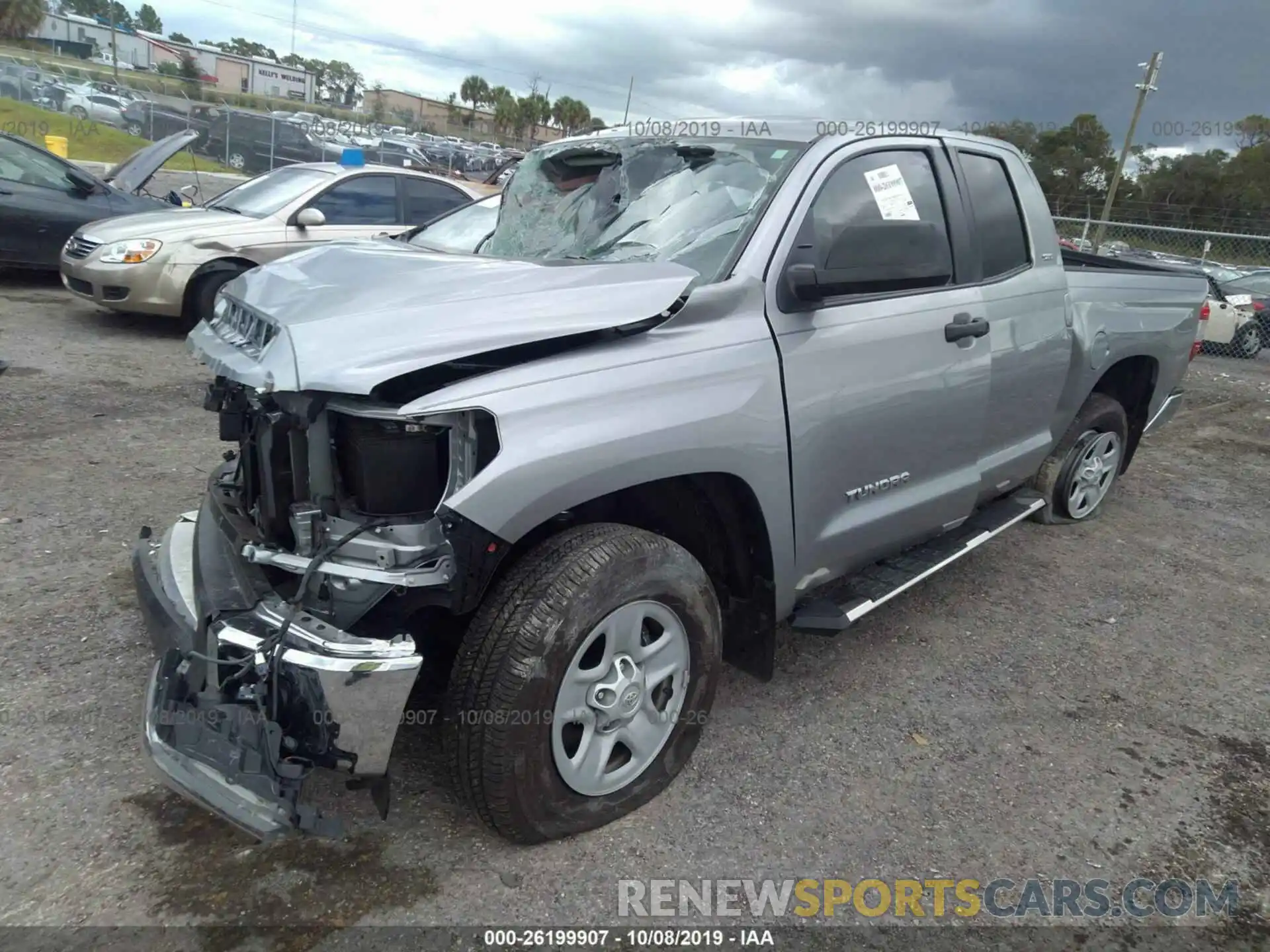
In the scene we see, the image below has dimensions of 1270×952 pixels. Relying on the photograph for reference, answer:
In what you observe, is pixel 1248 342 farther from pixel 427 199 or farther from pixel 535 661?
pixel 535 661

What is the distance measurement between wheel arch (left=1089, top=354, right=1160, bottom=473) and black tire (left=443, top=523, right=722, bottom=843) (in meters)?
3.78

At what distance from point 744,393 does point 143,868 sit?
6.75 ft

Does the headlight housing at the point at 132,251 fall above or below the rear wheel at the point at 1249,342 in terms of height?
above

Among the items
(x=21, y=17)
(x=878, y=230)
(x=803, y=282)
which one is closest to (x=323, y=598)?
(x=803, y=282)

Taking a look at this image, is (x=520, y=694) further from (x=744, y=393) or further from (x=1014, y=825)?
(x=1014, y=825)

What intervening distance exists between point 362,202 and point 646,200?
19.8ft

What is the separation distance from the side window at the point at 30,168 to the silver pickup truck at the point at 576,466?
24.4 ft

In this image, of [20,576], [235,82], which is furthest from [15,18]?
[20,576]

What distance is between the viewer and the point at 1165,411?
5652mm

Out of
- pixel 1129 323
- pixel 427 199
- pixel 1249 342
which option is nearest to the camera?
pixel 1129 323

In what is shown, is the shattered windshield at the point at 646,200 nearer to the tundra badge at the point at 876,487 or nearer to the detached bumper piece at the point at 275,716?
the tundra badge at the point at 876,487

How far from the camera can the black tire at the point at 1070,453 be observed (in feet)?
16.5

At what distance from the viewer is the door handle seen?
348 cm

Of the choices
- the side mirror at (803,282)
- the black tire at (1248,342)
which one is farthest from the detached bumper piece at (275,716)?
the black tire at (1248,342)
